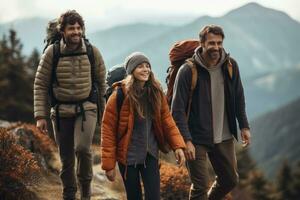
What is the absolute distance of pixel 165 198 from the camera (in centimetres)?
987

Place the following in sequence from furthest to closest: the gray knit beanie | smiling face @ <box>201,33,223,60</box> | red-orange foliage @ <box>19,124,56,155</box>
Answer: red-orange foliage @ <box>19,124,56,155</box> < smiling face @ <box>201,33,223,60</box> < the gray knit beanie

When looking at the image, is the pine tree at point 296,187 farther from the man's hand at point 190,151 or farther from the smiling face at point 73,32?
the smiling face at point 73,32

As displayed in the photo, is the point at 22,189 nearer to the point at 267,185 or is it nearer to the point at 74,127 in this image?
the point at 74,127

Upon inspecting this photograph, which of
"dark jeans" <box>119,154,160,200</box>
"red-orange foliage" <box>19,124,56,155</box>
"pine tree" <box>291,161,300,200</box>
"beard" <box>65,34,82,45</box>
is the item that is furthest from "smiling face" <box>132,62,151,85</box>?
"pine tree" <box>291,161,300,200</box>

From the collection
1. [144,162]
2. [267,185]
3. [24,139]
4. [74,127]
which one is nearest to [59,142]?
[74,127]

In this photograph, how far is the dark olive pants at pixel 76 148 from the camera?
6.54 m

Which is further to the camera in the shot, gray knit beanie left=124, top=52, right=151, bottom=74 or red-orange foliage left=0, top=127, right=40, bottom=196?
red-orange foliage left=0, top=127, right=40, bottom=196

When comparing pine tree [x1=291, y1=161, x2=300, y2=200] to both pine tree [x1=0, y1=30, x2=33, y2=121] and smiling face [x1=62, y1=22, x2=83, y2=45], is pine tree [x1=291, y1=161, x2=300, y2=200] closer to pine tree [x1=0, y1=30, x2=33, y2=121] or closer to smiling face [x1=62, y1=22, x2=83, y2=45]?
pine tree [x1=0, y1=30, x2=33, y2=121]

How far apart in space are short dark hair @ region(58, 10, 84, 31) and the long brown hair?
4.32 feet

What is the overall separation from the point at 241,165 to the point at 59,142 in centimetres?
5735

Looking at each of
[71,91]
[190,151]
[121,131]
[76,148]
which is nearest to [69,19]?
[71,91]

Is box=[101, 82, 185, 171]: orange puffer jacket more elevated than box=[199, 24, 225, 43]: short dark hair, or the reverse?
box=[199, 24, 225, 43]: short dark hair

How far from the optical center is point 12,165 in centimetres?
719

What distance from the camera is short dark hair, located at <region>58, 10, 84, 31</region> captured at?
20.7 ft
